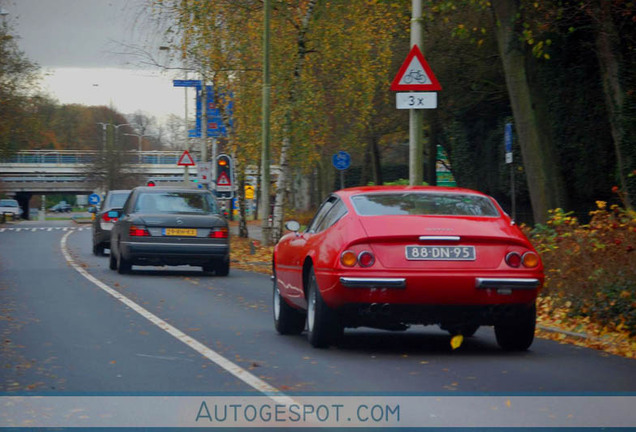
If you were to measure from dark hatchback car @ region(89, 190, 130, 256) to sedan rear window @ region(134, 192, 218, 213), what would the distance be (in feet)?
25.4

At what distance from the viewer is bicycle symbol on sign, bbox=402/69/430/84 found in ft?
53.8

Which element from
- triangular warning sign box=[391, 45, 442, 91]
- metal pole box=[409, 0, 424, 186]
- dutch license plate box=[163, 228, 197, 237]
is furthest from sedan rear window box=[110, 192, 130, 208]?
triangular warning sign box=[391, 45, 442, 91]

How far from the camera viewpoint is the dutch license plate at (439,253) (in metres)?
9.46

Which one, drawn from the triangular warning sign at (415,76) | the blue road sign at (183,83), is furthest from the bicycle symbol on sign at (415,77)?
the blue road sign at (183,83)

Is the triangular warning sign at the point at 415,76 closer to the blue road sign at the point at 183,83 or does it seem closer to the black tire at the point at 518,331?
the black tire at the point at 518,331

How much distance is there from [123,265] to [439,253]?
1307cm

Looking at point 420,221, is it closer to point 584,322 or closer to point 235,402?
point 235,402

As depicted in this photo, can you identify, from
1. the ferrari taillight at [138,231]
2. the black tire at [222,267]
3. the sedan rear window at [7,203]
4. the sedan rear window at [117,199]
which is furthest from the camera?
the sedan rear window at [7,203]

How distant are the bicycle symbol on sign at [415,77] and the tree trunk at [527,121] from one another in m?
3.71

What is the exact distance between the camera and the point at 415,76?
16.4m

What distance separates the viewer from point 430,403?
7.32 metres

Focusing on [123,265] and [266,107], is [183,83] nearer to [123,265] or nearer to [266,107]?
[266,107]

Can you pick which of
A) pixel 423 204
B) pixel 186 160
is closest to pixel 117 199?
pixel 186 160

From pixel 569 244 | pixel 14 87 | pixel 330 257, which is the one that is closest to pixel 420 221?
pixel 330 257
